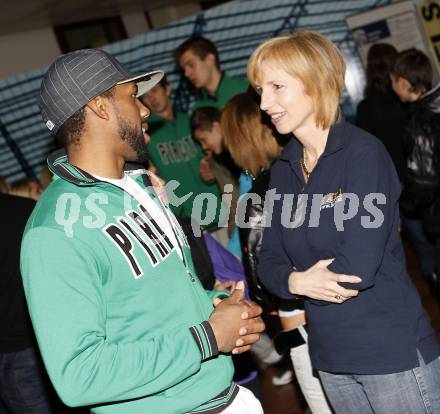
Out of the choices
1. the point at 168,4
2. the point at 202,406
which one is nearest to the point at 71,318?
the point at 202,406

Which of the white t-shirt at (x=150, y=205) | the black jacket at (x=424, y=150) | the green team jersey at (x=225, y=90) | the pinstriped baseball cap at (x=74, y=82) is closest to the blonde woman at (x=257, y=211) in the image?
the white t-shirt at (x=150, y=205)

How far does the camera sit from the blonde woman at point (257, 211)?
2197 mm

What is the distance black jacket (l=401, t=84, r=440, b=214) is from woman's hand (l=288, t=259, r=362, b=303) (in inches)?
56.6

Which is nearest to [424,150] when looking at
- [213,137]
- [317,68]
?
[317,68]

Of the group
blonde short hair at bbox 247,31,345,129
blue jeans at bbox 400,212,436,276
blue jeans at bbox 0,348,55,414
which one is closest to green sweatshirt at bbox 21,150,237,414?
blonde short hair at bbox 247,31,345,129

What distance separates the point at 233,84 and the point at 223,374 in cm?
305

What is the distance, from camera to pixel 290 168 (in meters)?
1.95

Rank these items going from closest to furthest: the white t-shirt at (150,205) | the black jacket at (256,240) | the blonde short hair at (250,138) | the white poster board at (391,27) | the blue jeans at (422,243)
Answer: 1. the white t-shirt at (150,205)
2. the black jacket at (256,240)
3. the blonde short hair at (250,138)
4. the blue jeans at (422,243)
5. the white poster board at (391,27)

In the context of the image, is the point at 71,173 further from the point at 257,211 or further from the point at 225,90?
the point at 225,90

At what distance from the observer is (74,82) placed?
5.26 feet

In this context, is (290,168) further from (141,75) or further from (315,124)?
(141,75)

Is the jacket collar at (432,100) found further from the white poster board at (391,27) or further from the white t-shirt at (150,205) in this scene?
the white poster board at (391,27)

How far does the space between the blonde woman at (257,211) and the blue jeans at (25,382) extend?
1.25 m

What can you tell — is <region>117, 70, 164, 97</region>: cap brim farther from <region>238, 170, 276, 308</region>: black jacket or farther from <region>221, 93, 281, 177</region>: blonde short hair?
<region>238, 170, 276, 308</region>: black jacket
